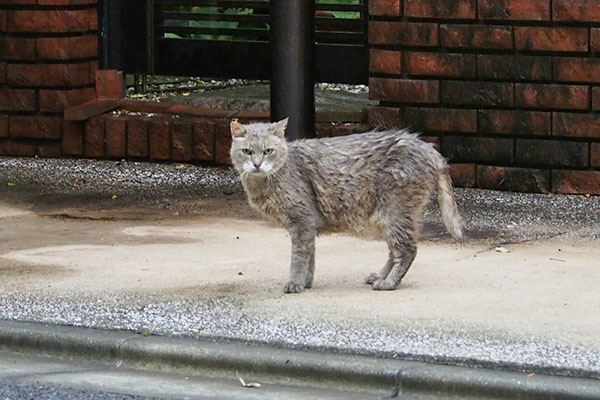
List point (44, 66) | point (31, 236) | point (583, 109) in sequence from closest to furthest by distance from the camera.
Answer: point (31, 236)
point (583, 109)
point (44, 66)

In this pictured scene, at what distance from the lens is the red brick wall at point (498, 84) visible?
9.95 metres

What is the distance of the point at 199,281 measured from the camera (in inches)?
300

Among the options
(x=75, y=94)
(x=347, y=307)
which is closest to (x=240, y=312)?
(x=347, y=307)

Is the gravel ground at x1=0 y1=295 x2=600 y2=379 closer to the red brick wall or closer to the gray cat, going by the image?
the gray cat

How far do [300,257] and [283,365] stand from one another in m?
1.23

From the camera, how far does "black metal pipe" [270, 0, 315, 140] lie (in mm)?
9656

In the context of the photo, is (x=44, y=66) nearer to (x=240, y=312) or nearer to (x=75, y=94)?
(x=75, y=94)

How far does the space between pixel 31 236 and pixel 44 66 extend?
118 inches

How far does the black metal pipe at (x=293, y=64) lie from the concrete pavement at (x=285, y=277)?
0.72 meters

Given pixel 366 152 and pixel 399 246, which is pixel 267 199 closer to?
pixel 366 152

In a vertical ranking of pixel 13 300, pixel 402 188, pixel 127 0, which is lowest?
pixel 13 300

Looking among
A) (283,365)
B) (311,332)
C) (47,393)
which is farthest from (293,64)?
(47,393)

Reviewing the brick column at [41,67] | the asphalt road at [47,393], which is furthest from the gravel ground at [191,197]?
the asphalt road at [47,393]

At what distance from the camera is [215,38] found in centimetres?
1154
